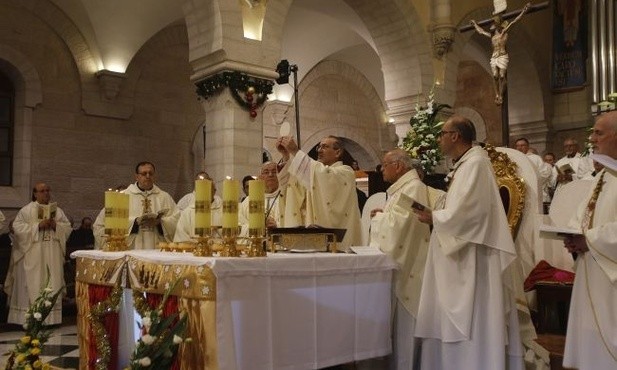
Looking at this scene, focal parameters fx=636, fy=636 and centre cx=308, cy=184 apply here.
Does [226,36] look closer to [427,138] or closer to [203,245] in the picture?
[427,138]

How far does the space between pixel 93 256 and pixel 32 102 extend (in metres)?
8.17

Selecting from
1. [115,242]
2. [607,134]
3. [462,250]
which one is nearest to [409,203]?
[462,250]

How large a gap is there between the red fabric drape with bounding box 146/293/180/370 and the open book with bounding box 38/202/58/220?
528cm

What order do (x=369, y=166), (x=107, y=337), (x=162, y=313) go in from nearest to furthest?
1. (x=162, y=313)
2. (x=107, y=337)
3. (x=369, y=166)

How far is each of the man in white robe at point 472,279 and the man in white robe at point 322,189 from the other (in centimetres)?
95

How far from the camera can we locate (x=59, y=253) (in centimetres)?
845

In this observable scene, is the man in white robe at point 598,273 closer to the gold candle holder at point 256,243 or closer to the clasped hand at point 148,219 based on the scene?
the gold candle holder at point 256,243

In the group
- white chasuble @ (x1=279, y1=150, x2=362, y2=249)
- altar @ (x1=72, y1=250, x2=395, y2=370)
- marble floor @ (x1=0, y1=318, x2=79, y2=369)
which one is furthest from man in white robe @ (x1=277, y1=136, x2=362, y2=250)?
marble floor @ (x1=0, y1=318, x2=79, y2=369)

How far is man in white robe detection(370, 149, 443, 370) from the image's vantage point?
4059 millimetres

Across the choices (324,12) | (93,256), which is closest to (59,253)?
(93,256)

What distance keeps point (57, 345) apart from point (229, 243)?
397 cm

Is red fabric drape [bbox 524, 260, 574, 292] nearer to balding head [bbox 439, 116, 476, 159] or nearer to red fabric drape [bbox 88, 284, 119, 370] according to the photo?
balding head [bbox 439, 116, 476, 159]

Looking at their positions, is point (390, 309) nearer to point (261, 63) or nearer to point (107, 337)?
point (107, 337)

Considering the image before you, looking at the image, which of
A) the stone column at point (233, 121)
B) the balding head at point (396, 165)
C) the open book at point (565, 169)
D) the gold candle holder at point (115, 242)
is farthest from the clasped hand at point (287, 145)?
the open book at point (565, 169)
